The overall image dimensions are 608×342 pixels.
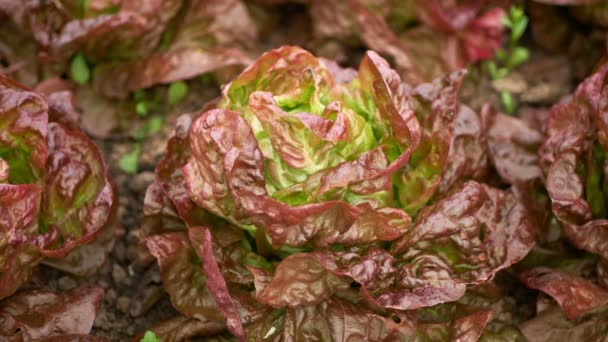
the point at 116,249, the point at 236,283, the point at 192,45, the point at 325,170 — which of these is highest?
the point at 325,170

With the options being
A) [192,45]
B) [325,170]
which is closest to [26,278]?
[325,170]

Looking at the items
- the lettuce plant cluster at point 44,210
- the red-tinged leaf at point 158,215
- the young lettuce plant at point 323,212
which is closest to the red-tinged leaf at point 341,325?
the young lettuce plant at point 323,212

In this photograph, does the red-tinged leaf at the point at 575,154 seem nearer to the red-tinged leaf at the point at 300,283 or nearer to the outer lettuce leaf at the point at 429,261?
the outer lettuce leaf at the point at 429,261

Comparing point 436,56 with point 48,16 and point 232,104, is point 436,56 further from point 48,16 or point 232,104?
point 48,16

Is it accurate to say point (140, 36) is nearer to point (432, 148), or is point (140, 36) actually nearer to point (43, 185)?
point (43, 185)

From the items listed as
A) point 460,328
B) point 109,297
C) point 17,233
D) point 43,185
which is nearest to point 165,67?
point 43,185

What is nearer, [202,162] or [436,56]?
[202,162]
